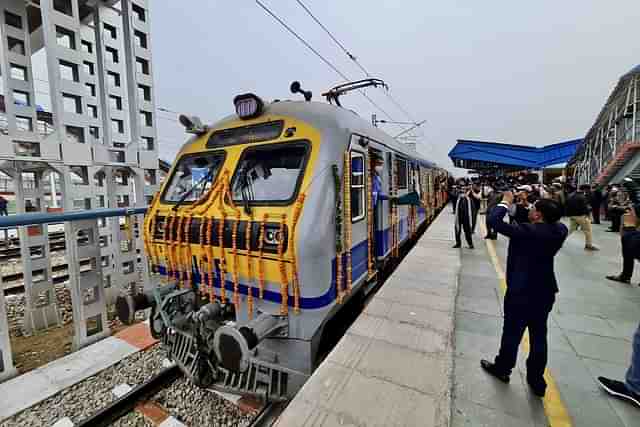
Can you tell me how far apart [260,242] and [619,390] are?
323 cm

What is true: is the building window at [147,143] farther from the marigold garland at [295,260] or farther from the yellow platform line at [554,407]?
the yellow platform line at [554,407]

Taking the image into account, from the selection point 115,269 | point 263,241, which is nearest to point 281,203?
point 263,241

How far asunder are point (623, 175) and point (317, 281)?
14.0 m

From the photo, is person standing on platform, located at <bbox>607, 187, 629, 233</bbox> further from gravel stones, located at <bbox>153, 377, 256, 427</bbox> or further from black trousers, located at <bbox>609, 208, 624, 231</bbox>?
gravel stones, located at <bbox>153, 377, 256, 427</bbox>

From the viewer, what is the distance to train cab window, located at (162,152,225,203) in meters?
3.54

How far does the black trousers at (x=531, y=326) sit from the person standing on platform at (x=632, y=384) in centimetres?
62

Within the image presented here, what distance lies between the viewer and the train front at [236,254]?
2.64m

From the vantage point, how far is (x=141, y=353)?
3.76 meters

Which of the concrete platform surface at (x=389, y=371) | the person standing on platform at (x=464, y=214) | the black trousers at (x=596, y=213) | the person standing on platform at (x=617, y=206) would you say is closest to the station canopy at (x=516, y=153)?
the black trousers at (x=596, y=213)

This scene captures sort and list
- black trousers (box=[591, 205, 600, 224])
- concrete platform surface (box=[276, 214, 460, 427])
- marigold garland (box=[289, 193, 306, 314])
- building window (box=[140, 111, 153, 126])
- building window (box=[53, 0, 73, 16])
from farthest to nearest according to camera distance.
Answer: black trousers (box=[591, 205, 600, 224])
building window (box=[140, 111, 153, 126])
building window (box=[53, 0, 73, 16])
marigold garland (box=[289, 193, 306, 314])
concrete platform surface (box=[276, 214, 460, 427])

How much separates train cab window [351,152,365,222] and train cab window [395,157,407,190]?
6.70 ft

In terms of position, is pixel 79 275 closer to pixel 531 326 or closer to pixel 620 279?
pixel 531 326

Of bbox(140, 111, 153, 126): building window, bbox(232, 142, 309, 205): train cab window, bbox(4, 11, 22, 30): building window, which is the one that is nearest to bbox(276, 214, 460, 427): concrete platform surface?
bbox(232, 142, 309, 205): train cab window

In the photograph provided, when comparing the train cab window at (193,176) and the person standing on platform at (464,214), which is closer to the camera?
the train cab window at (193,176)
